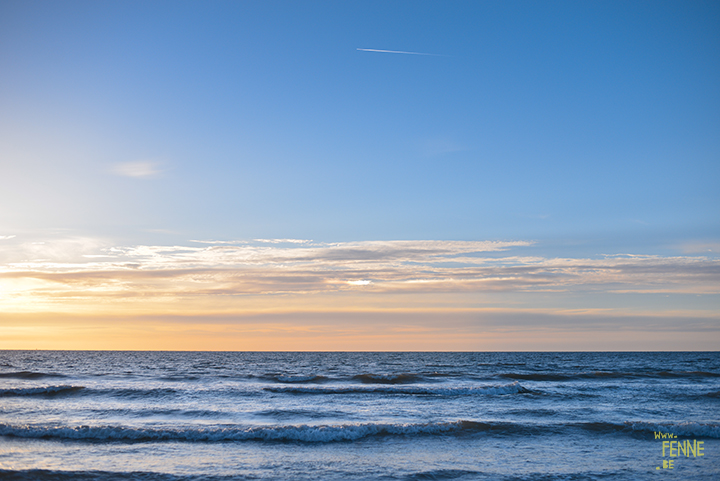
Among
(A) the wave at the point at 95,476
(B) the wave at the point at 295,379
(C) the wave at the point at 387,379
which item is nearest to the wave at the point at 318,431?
(A) the wave at the point at 95,476

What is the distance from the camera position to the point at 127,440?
16.1 metres

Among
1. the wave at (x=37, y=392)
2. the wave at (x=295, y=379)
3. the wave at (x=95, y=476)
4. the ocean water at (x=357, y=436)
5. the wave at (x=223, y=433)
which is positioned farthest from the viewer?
the wave at (x=295, y=379)

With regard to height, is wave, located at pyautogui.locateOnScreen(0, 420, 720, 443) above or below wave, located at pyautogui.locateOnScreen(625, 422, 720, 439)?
below

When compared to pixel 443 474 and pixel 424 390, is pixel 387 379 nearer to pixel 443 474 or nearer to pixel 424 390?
pixel 424 390

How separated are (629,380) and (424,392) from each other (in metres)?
22.4

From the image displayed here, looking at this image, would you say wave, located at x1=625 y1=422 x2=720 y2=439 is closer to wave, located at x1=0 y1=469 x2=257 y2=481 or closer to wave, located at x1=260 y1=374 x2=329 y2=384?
wave, located at x1=0 y1=469 x2=257 y2=481

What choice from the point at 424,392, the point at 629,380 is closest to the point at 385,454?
the point at 424,392

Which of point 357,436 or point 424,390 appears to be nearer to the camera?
point 357,436

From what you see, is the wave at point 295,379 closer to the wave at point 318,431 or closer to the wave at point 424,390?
the wave at point 424,390

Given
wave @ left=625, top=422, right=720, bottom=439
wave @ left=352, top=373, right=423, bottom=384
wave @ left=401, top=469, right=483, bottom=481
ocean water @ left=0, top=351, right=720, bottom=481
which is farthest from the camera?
wave @ left=352, top=373, right=423, bottom=384

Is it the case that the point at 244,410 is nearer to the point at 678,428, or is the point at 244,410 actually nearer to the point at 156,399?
the point at 156,399

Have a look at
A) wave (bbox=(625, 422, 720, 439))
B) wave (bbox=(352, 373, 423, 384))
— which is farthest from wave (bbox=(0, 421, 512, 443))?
wave (bbox=(352, 373, 423, 384))

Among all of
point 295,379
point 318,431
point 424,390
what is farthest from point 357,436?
point 295,379

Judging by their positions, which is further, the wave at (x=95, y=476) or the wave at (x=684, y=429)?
the wave at (x=684, y=429)
